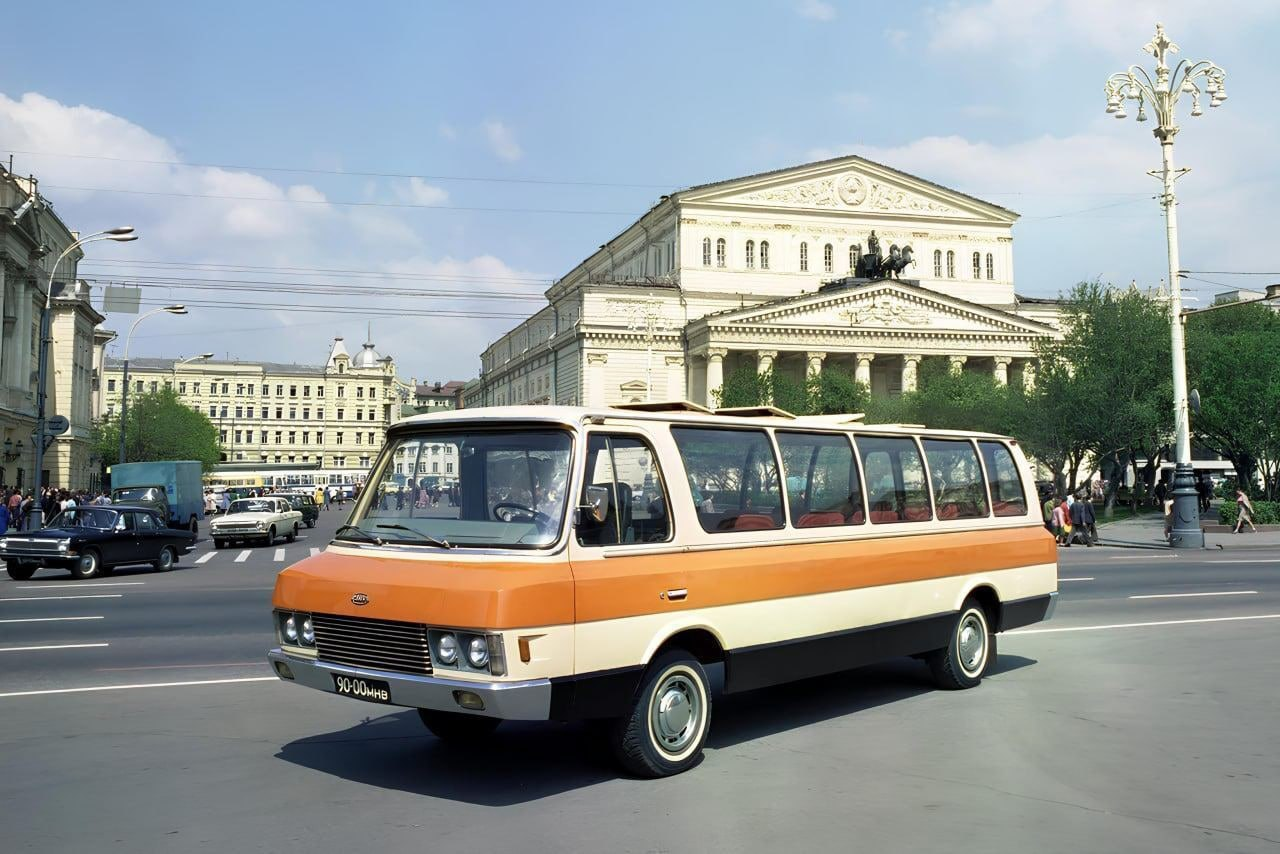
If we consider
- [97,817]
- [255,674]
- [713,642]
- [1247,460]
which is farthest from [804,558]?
[1247,460]

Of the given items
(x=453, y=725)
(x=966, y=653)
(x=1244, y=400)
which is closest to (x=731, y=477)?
(x=453, y=725)

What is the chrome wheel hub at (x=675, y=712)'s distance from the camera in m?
6.67

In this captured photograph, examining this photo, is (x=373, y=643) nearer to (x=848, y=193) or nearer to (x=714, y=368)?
(x=714, y=368)

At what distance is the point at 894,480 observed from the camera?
8984 millimetres

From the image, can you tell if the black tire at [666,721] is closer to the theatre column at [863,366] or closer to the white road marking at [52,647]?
the white road marking at [52,647]

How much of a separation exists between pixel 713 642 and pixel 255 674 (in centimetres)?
549

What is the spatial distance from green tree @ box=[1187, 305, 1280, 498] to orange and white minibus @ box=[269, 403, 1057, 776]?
3965cm

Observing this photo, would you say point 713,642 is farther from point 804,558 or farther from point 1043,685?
point 1043,685

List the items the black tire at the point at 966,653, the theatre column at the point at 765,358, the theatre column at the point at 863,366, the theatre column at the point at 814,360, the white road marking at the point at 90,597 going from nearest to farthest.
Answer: the black tire at the point at 966,653, the white road marking at the point at 90,597, the theatre column at the point at 765,358, the theatre column at the point at 814,360, the theatre column at the point at 863,366

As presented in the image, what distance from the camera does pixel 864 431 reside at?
875 centimetres

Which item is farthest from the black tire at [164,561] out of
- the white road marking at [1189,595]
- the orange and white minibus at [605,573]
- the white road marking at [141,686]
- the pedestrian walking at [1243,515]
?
the pedestrian walking at [1243,515]

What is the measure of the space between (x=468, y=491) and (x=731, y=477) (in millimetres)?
1824

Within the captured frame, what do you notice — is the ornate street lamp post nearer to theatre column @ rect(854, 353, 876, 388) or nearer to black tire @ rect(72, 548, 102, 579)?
black tire @ rect(72, 548, 102, 579)

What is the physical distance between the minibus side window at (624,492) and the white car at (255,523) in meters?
31.5
